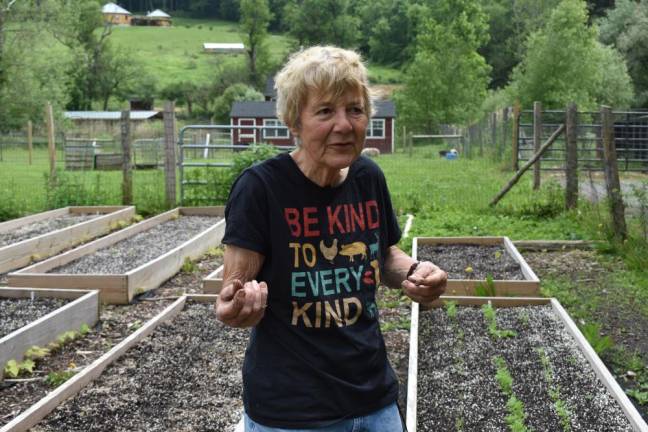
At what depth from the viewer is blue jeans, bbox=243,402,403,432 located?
6.35ft

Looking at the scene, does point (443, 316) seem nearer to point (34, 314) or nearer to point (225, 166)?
point (34, 314)

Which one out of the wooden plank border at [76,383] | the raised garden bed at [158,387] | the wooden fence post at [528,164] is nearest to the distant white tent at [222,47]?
the wooden fence post at [528,164]

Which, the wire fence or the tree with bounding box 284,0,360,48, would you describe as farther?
the tree with bounding box 284,0,360,48

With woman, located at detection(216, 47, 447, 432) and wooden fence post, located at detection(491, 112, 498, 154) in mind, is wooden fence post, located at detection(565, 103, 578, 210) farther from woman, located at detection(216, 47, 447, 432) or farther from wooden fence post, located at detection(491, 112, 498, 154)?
wooden fence post, located at detection(491, 112, 498, 154)

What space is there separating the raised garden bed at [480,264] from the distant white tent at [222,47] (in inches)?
3196

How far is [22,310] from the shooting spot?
19.8ft

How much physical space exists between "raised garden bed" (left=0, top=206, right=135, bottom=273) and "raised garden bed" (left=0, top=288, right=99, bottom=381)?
2.07 metres

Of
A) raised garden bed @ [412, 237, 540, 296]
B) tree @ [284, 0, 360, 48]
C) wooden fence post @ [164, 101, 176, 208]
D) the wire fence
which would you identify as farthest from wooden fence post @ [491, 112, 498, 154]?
tree @ [284, 0, 360, 48]

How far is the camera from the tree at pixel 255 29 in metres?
73.9

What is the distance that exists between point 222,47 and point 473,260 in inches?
3314

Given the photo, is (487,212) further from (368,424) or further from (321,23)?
(321,23)

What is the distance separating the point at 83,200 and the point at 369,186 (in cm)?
1071

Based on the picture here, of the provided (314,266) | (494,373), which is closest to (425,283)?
(314,266)

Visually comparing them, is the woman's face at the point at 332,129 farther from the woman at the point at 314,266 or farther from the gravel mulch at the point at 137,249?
the gravel mulch at the point at 137,249
